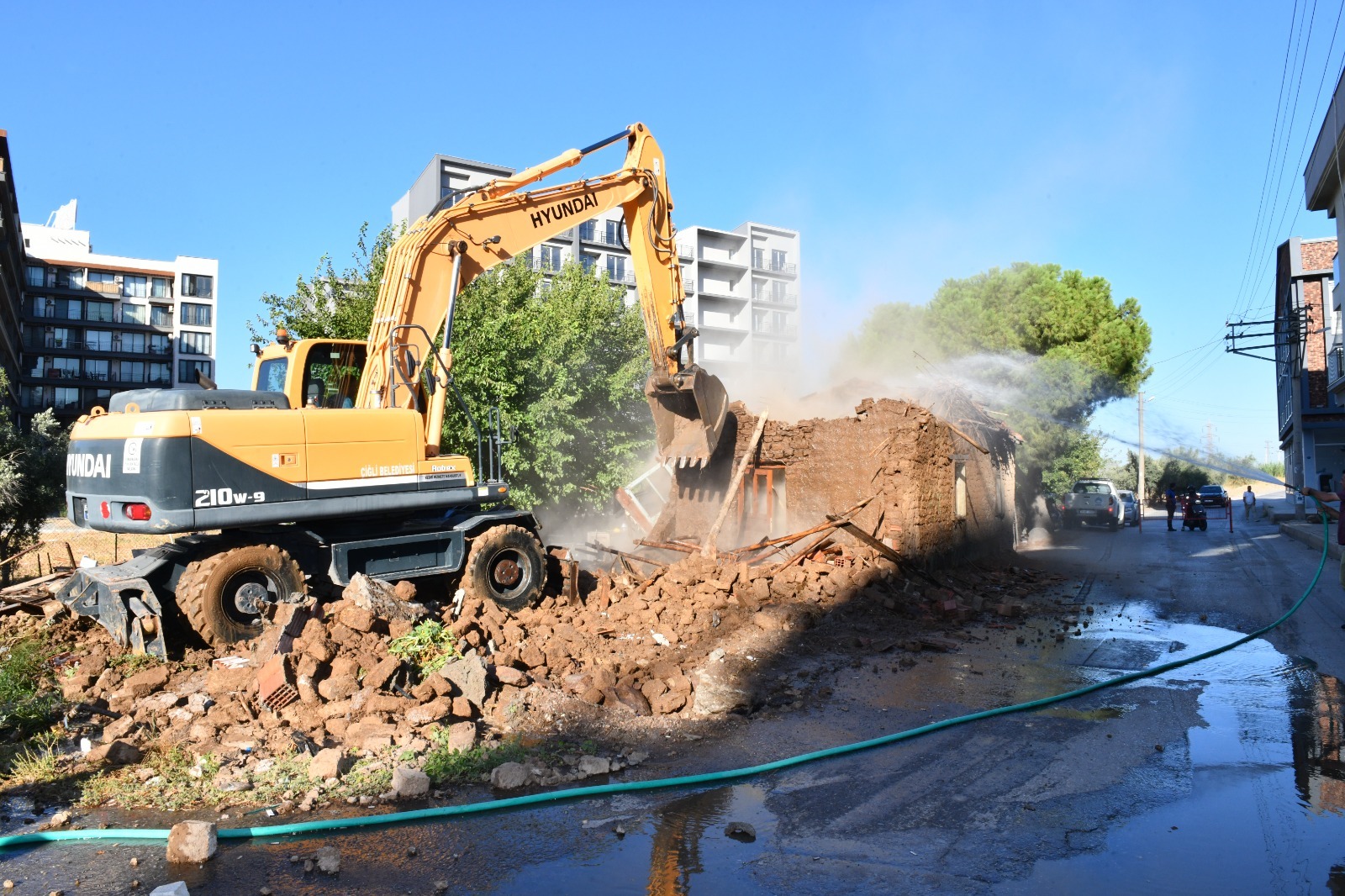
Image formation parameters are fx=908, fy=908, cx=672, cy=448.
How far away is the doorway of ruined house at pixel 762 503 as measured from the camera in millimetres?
14547

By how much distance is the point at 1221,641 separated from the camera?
1026 centimetres

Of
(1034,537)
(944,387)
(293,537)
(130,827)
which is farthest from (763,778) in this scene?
(1034,537)

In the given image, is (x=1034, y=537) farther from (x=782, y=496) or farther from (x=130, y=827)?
(x=130, y=827)

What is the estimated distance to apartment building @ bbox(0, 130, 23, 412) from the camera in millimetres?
44703

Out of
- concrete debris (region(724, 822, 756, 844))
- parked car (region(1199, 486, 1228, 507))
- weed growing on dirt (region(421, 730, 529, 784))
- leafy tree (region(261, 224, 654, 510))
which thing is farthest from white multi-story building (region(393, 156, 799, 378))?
concrete debris (region(724, 822, 756, 844))

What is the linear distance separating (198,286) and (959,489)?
85.8 m

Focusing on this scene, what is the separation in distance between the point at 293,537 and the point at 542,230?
481cm

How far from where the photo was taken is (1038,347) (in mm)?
30422

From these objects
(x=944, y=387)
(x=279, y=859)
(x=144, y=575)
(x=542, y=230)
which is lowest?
(x=279, y=859)

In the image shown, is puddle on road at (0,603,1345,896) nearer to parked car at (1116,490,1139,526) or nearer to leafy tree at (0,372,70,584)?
leafy tree at (0,372,70,584)

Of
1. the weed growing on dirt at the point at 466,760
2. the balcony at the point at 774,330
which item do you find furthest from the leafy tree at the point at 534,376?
the balcony at the point at 774,330

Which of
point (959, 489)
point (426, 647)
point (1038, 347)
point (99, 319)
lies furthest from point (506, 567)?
point (99, 319)

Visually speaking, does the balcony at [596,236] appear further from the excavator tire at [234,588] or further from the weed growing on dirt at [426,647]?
the weed growing on dirt at [426,647]

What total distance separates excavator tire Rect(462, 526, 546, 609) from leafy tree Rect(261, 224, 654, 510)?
5.06m
